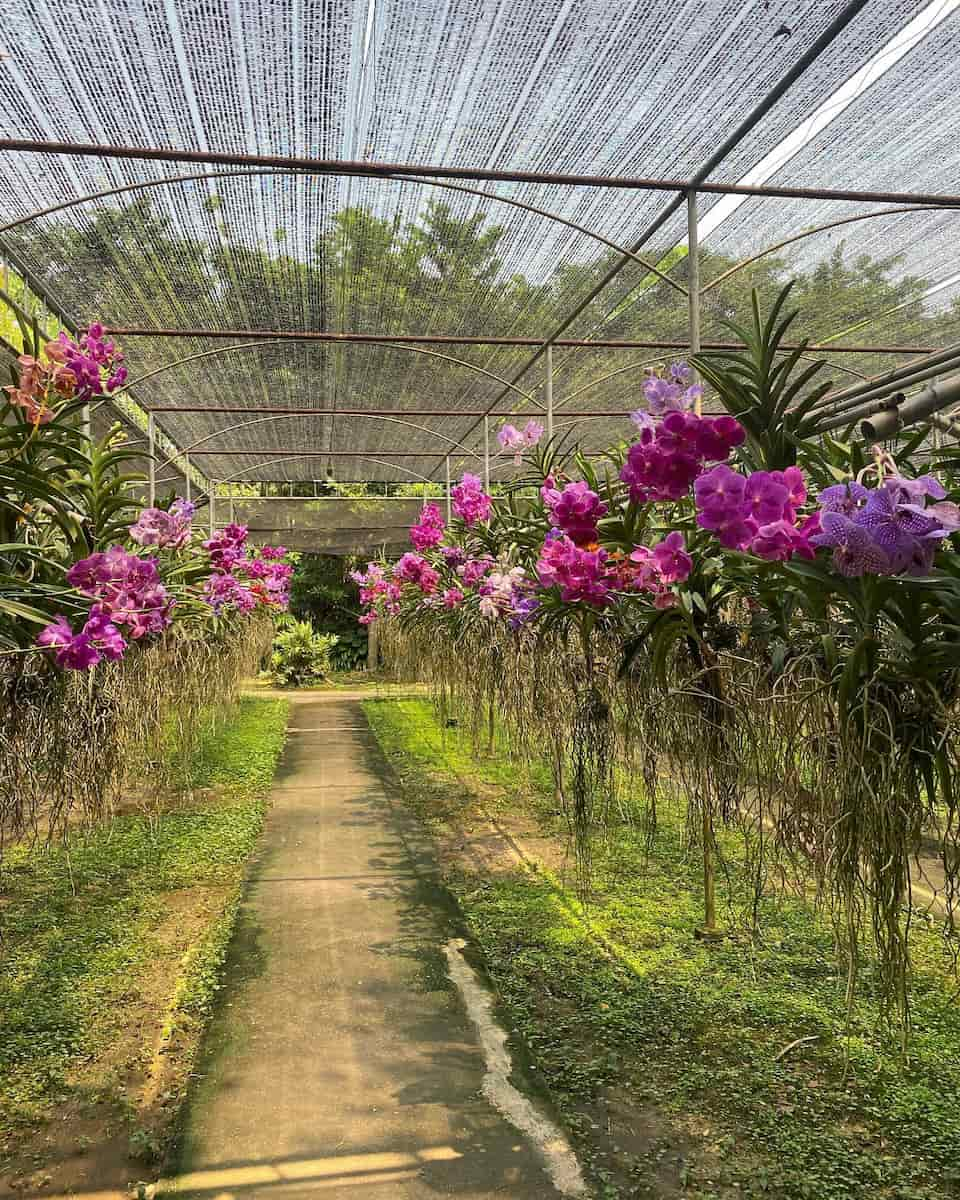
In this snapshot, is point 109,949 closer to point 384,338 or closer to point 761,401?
point 761,401

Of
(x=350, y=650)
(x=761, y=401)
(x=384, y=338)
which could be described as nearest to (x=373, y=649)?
(x=350, y=650)

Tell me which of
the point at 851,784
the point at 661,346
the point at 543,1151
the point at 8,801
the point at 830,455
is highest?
the point at 661,346

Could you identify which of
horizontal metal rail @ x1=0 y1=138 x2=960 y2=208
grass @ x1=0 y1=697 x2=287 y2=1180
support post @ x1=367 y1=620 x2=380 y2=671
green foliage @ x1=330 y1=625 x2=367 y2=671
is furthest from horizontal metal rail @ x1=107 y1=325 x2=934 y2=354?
green foliage @ x1=330 y1=625 x2=367 y2=671

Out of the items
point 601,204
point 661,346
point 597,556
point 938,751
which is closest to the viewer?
point 938,751

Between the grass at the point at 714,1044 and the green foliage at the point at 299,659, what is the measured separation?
10283 mm

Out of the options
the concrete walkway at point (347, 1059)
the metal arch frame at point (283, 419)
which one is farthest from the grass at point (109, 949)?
the metal arch frame at point (283, 419)

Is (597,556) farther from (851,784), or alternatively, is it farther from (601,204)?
(601,204)

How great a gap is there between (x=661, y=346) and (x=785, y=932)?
11.1ft

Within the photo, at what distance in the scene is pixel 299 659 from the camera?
45.5ft

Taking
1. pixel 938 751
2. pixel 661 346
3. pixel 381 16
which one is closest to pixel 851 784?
pixel 938 751

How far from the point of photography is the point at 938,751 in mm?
1452

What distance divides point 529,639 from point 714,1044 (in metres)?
1.92

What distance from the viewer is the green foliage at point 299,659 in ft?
45.2

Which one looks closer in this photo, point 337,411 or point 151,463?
point 337,411
